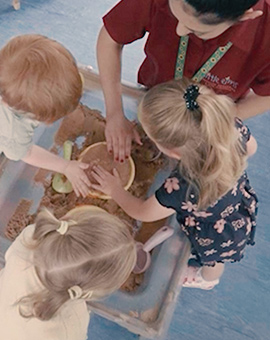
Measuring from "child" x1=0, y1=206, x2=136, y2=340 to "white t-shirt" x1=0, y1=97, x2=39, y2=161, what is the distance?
0.65 ft

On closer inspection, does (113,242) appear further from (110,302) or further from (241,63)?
(241,63)

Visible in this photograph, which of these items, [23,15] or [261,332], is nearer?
[261,332]

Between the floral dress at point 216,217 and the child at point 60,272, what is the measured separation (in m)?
0.16

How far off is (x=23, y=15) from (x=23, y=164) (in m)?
0.80

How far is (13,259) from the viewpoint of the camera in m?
0.93

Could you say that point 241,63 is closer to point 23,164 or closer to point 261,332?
point 23,164

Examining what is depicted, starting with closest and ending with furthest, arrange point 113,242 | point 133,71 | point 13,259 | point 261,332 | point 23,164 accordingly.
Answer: point 113,242, point 13,259, point 23,164, point 261,332, point 133,71

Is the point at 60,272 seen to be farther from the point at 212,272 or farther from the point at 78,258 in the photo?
the point at 212,272

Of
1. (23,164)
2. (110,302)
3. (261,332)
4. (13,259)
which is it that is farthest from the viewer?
(261,332)

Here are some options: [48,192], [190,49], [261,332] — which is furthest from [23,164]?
[261,332]

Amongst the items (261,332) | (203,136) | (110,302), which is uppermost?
(203,136)

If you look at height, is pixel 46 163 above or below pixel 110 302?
above

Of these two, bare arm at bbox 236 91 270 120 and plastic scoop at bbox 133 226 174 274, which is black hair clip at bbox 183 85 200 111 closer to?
bare arm at bbox 236 91 270 120

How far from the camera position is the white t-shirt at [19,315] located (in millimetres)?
897
